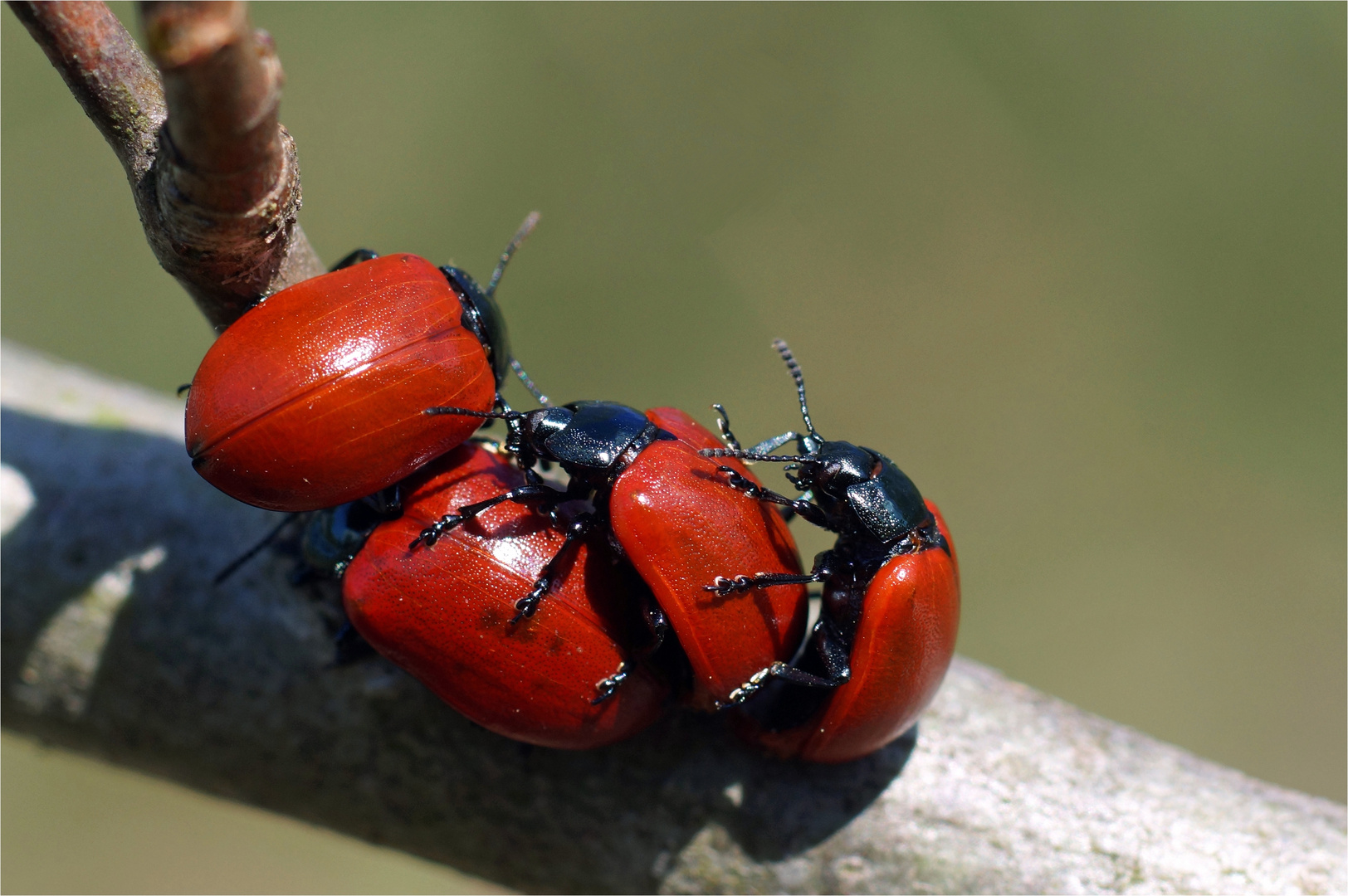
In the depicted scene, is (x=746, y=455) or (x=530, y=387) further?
(x=530, y=387)

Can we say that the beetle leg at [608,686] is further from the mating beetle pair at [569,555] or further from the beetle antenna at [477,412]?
the beetle antenna at [477,412]

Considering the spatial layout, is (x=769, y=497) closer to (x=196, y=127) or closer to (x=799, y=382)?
(x=799, y=382)

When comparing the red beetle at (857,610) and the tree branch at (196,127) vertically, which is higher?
the tree branch at (196,127)

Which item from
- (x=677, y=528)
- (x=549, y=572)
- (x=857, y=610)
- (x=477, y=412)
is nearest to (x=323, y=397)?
(x=477, y=412)

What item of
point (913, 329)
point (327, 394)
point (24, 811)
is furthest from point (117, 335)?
point (913, 329)

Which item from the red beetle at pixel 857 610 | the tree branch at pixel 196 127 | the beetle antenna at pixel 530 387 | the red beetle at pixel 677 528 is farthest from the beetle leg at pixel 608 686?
the tree branch at pixel 196 127

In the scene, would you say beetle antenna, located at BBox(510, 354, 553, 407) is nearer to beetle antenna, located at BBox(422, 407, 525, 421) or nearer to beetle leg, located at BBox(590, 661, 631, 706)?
beetle antenna, located at BBox(422, 407, 525, 421)

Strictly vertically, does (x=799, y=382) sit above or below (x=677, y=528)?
above
